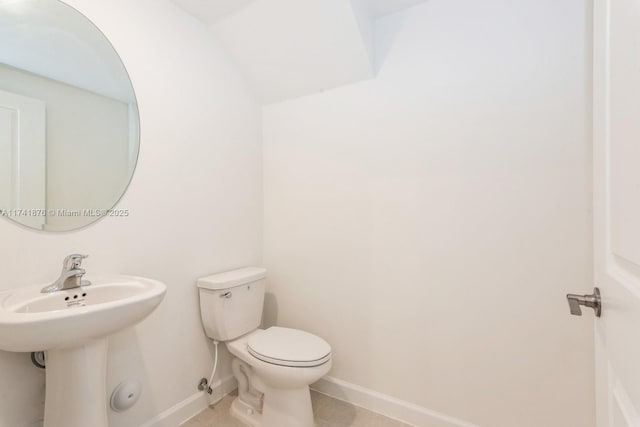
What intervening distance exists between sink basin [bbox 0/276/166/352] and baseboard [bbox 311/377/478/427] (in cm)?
120

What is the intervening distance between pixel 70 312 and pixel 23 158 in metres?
0.66

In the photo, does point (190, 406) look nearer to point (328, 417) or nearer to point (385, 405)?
point (328, 417)

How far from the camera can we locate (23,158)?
3.41ft

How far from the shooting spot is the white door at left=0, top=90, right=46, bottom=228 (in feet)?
3.27

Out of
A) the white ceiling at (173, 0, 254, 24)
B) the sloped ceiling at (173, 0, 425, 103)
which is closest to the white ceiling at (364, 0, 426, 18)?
the sloped ceiling at (173, 0, 425, 103)

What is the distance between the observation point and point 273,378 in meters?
1.28

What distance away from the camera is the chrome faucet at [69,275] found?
1.00 metres

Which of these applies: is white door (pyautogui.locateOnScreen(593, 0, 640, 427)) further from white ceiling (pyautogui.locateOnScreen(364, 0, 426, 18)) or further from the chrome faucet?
the chrome faucet

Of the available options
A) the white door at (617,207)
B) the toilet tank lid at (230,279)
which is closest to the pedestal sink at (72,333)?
the toilet tank lid at (230,279)

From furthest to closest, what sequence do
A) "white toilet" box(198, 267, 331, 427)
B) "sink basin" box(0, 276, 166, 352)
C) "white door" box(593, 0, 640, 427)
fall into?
1. "white toilet" box(198, 267, 331, 427)
2. "sink basin" box(0, 276, 166, 352)
3. "white door" box(593, 0, 640, 427)

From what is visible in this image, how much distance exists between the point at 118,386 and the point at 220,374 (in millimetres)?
563

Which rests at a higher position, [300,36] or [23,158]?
[300,36]

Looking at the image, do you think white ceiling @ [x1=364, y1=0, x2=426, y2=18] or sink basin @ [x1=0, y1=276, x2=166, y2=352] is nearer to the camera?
sink basin @ [x1=0, y1=276, x2=166, y2=352]

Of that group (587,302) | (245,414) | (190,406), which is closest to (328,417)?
(245,414)
